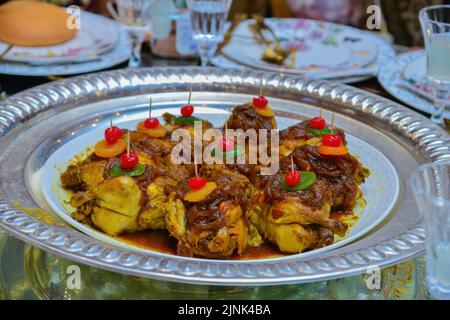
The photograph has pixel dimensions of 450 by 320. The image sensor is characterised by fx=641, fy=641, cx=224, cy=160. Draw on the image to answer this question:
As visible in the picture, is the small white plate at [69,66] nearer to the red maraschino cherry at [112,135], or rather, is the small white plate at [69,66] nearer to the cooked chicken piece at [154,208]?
the red maraschino cherry at [112,135]

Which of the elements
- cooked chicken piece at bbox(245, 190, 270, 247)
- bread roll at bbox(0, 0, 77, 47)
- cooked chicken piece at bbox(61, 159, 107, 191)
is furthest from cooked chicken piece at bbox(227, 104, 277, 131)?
bread roll at bbox(0, 0, 77, 47)

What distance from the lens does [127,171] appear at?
192cm

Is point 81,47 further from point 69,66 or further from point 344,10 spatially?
point 344,10

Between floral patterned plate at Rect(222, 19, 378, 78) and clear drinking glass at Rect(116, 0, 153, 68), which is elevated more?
clear drinking glass at Rect(116, 0, 153, 68)

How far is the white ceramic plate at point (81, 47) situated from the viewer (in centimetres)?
310

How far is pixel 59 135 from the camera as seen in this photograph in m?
2.30

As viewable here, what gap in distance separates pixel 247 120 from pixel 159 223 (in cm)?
60

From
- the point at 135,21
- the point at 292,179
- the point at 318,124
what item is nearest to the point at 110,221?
the point at 292,179

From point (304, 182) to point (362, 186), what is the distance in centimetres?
Result: 41

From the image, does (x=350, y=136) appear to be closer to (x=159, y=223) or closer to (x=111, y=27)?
(x=159, y=223)

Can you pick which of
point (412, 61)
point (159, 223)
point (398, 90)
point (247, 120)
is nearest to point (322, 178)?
point (247, 120)

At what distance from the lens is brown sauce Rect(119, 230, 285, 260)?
6.09ft

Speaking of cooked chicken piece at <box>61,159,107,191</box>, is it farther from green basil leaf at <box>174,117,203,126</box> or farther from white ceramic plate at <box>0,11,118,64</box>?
white ceramic plate at <box>0,11,118,64</box>

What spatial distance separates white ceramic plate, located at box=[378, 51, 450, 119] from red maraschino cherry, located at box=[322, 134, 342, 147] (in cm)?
93
